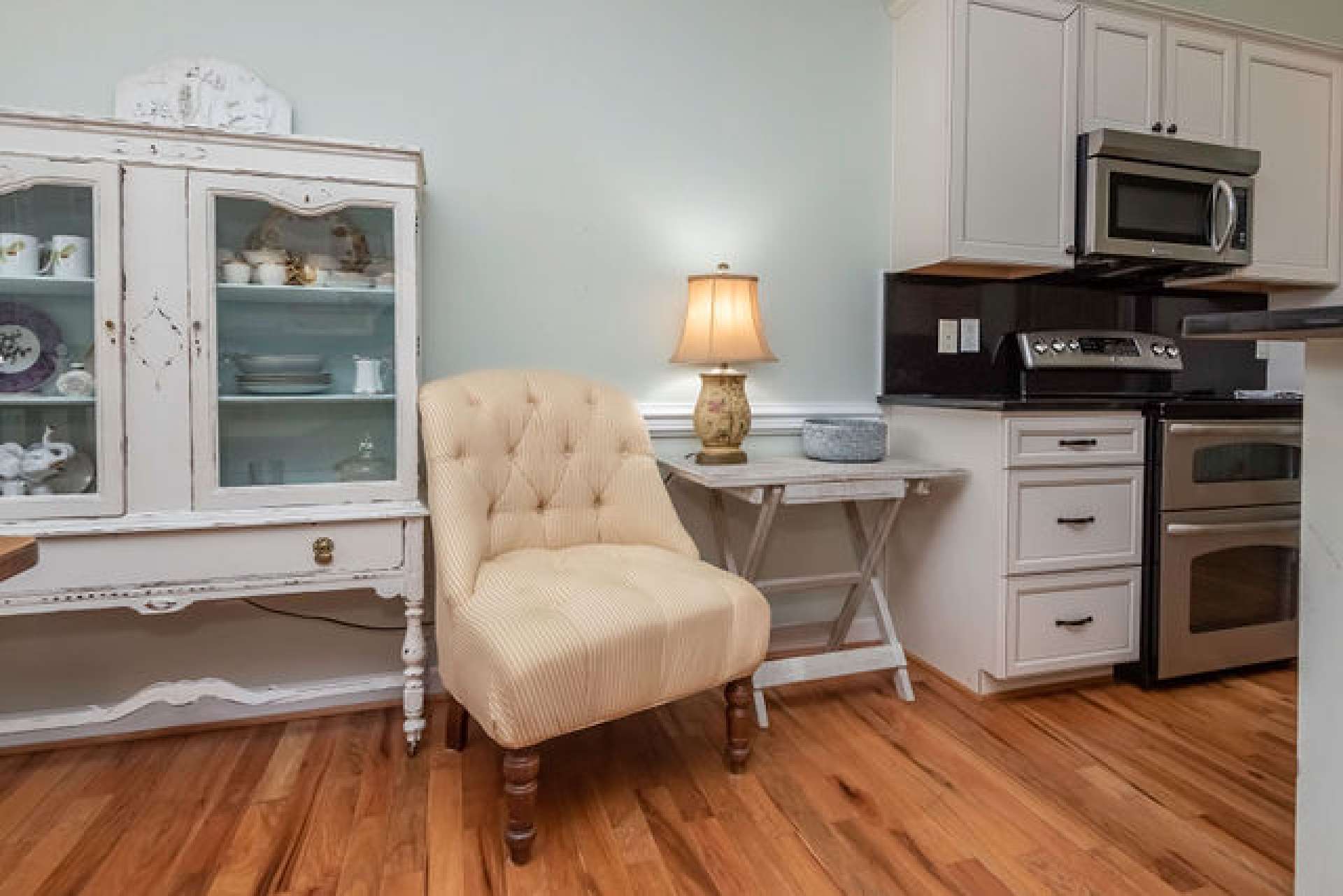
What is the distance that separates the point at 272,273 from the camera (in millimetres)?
1885

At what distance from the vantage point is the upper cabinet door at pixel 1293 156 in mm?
2781

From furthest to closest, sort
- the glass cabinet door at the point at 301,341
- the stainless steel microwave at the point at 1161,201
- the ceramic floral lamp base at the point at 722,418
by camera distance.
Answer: the stainless steel microwave at the point at 1161,201, the ceramic floral lamp base at the point at 722,418, the glass cabinet door at the point at 301,341

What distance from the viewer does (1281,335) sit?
0.98m

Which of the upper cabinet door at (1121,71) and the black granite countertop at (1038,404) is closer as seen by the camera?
the black granite countertop at (1038,404)

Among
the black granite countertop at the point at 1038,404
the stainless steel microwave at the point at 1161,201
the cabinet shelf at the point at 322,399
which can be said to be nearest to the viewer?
the cabinet shelf at the point at 322,399

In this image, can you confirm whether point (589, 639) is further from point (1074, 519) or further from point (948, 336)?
point (948, 336)

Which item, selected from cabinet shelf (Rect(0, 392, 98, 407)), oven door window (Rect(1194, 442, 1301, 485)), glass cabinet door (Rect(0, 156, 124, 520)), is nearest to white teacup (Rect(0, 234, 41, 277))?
glass cabinet door (Rect(0, 156, 124, 520))

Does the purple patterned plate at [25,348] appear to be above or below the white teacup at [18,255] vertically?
below

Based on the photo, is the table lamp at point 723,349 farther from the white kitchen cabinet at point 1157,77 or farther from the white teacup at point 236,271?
the white kitchen cabinet at point 1157,77

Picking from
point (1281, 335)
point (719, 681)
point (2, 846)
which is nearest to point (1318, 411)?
point (1281, 335)

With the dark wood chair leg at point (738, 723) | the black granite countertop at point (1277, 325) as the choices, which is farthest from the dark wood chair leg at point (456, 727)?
the black granite countertop at point (1277, 325)

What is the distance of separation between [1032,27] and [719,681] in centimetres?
226

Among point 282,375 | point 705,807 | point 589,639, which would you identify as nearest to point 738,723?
point 705,807

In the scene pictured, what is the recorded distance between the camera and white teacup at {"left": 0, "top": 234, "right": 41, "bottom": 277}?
1712mm
